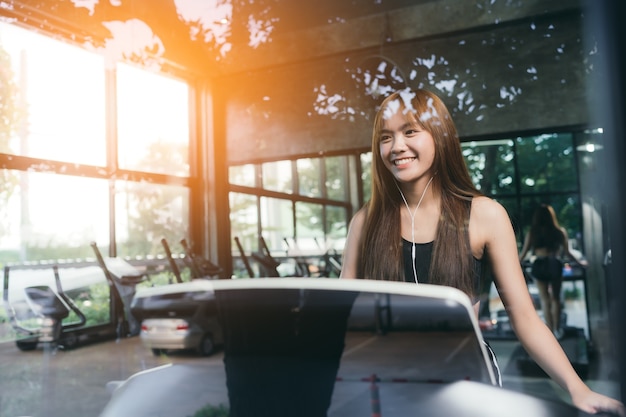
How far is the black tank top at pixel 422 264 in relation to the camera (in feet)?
3.07

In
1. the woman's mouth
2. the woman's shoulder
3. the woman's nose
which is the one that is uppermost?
the woman's nose

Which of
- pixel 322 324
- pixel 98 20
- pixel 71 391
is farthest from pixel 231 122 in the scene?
pixel 322 324

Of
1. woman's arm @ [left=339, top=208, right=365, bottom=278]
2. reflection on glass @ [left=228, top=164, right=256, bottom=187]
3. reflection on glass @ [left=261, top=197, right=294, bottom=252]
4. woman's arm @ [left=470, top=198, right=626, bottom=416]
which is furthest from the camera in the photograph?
reflection on glass @ [left=228, top=164, right=256, bottom=187]

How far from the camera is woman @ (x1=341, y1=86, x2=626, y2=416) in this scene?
93cm

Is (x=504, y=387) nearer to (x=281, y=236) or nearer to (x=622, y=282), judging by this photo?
(x=622, y=282)

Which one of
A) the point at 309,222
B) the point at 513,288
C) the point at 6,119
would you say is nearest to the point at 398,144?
the point at 513,288

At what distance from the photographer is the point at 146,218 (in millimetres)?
1871

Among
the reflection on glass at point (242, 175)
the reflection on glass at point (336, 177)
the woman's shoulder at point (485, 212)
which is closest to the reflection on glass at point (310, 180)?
the reflection on glass at point (336, 177)

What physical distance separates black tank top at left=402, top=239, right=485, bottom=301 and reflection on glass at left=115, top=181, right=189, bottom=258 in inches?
41.4

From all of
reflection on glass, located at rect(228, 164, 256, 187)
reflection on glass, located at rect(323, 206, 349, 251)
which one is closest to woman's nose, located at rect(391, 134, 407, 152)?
reflection on glass, located at rect(323, 206, 349, 251)

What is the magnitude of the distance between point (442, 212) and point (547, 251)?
0.72 m

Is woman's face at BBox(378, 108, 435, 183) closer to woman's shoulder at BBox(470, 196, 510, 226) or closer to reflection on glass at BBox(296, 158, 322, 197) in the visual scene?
woman's shoulder at BBox(470, 196, 510, 226)

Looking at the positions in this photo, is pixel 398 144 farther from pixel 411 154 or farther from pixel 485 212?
pixel 485 212

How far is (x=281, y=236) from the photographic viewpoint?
1.61m
